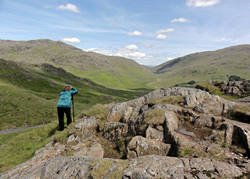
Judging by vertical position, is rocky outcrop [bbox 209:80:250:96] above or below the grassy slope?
above

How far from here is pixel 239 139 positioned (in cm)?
812

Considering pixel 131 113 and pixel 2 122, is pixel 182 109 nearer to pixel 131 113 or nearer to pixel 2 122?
pixel 131 113

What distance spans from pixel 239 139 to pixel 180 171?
16.2 feet

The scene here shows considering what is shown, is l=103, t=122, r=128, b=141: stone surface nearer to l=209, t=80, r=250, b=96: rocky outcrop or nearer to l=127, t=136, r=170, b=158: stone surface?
l=127, t=136, r=170, b=158: stone surface

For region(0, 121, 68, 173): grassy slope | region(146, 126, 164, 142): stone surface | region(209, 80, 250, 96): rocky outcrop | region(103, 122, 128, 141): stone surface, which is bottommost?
region(0, 121, 68, 173): grassy slope

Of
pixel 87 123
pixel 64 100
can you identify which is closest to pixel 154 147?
pixel 87 123

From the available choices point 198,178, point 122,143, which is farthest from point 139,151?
point 198,178

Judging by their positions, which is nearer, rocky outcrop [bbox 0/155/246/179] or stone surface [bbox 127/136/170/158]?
rocky outcrop [bbox 0/155/246/179]

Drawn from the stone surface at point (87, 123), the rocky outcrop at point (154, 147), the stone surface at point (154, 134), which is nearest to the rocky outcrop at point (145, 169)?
the rocky outcrop at point (154, 147)

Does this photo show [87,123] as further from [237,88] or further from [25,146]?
[237,88]

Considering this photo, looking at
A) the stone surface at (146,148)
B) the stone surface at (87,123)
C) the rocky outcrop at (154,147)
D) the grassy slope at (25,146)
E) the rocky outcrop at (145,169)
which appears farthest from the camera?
the stone surface at (87,123)

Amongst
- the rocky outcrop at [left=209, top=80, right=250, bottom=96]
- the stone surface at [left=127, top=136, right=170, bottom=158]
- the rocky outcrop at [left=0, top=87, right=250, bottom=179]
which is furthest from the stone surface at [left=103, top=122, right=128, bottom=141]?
the rocky outcrop at [left=209, top=80, right=250, bottom=96]

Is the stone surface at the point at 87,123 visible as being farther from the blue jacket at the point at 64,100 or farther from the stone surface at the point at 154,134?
the stone surface at the point at 154,134

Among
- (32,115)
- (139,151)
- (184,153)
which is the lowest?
(32,115)
